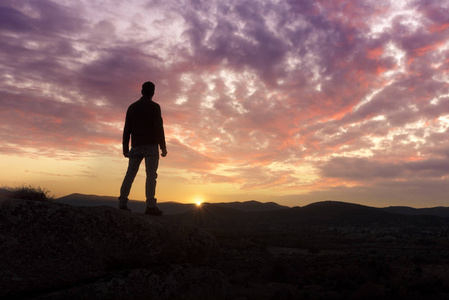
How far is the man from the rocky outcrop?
3.20 ft

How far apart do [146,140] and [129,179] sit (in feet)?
3.13

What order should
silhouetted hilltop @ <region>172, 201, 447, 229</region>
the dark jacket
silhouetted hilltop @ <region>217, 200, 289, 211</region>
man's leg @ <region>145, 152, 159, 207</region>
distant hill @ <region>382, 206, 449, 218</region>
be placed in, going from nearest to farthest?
man's leg @ <region>145, 152, 159, 207</region> < the dark jacket < silhouetted hilltop @ <region>172, 201, 447, 229</region> < distant hill @ <region>382, 206, 449, 218</region> < silhouetted hilltop @ <region>217, 200, 289, 211</region>

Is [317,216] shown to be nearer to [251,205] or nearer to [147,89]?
[251,205]

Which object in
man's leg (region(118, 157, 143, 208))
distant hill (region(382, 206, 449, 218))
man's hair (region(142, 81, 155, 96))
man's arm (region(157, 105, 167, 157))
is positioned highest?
distant hill (region(382, 206, 449, 218))

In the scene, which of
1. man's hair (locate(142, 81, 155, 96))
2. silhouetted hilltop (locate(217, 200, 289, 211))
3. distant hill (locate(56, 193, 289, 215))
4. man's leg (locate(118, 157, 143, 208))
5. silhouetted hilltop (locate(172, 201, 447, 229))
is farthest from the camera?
silhouetted hilltop (locate(217, 200, 289, 211))

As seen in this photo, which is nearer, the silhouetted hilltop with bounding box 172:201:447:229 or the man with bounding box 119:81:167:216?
the man with bounding box 119:81:167:216

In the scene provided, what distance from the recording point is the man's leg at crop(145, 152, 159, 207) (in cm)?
765

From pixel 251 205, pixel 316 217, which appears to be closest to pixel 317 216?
pixel 316 217

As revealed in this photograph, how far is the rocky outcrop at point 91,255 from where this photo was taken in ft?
16.2

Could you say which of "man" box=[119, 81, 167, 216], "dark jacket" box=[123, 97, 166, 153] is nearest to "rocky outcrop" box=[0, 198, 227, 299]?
"man" box=[119, 81, 167, 216]

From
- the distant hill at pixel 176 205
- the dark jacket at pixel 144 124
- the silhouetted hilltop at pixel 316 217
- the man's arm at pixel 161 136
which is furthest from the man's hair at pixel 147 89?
the distant hill at pixel 176 205

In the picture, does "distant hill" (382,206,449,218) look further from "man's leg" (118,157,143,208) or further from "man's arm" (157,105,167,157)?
"man's leg" (118,157,143,208)

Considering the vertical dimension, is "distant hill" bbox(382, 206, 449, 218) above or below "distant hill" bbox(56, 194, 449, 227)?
above

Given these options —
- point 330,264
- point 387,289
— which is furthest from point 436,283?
A: point 330,264
